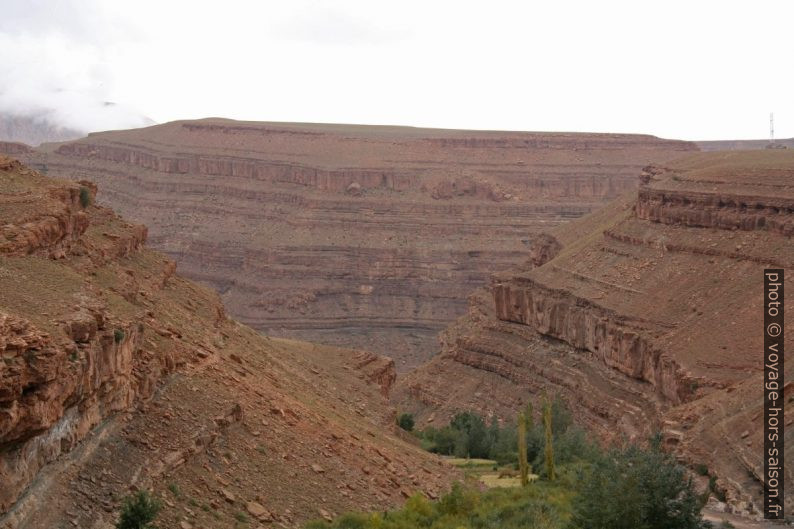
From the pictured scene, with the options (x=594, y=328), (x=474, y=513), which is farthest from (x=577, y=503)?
(x=594, y=328)

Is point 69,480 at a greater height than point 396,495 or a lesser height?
greater

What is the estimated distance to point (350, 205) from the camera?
108 metres

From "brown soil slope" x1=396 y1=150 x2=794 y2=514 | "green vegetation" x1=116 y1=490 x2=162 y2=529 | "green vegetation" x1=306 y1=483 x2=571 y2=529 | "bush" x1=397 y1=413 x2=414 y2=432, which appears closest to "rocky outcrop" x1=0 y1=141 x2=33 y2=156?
"brown soil slope" x1=396 y1=150 x2=794 y2=514

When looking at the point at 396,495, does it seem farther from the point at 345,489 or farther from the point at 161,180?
the point at 161,180

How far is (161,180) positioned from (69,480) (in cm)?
9550

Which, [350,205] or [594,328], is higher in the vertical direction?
[350,205]

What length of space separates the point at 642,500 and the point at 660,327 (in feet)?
74.1

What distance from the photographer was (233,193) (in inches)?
4478

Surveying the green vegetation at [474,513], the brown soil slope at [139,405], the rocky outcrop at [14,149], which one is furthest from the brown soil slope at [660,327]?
the rocky outcrop at [14,149]

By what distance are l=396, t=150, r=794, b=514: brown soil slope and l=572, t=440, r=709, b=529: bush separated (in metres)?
6.77

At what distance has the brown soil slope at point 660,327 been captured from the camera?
4428cm

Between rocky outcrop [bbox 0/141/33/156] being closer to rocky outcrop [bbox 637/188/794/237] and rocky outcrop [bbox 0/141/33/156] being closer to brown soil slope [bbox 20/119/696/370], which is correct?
brown soil slope [bbox 20/119/696/370]

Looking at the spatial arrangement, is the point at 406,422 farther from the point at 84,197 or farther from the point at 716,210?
the point at 84,197

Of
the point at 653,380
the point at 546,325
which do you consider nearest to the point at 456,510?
the point at 653,380
